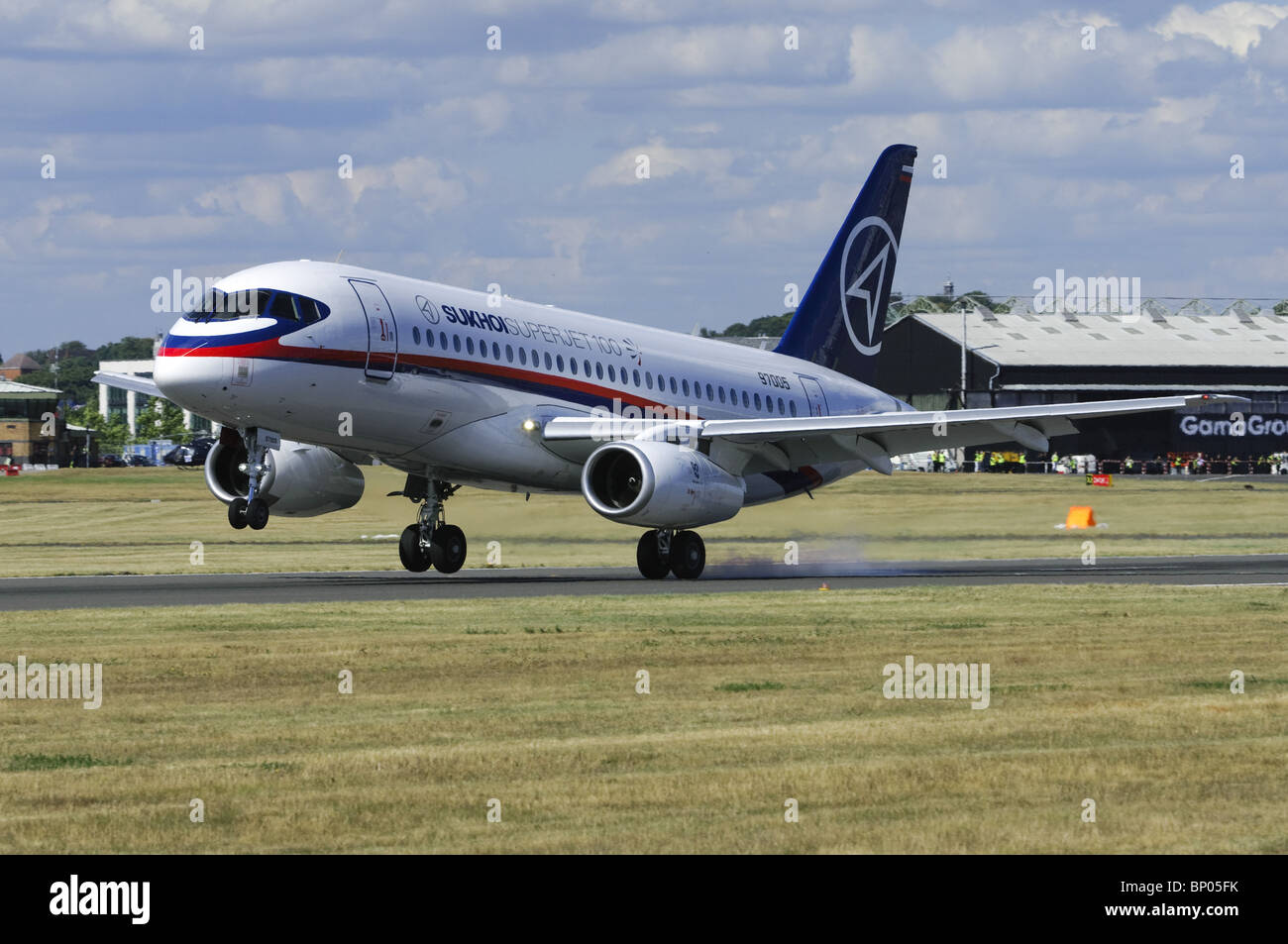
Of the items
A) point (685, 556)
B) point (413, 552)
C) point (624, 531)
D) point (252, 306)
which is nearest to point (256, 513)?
point (252, 306)

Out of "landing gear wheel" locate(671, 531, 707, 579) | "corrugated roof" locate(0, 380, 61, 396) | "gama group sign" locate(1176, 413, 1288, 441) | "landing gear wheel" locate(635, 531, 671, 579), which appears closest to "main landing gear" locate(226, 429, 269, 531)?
"landing gear wheel" locate(635, 531, 671, 579)

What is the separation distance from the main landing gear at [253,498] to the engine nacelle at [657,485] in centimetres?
560

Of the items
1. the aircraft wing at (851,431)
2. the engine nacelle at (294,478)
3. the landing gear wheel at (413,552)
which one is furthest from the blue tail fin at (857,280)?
the engine nacelle at (294,478)

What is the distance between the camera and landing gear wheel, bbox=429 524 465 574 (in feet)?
113

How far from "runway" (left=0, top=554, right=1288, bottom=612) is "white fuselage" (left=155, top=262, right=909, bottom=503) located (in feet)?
7.08

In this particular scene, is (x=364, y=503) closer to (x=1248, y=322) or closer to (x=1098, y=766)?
(x=1098, y=766)

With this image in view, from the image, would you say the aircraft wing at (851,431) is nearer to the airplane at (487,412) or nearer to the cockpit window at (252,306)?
the airplane at (487,412)

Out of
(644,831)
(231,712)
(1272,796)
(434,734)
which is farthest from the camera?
(231,712)

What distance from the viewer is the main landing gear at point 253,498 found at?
28172 mm

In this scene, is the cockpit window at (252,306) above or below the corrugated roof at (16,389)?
below

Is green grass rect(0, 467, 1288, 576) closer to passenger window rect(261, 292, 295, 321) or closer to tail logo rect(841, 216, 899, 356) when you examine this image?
tail logo rect(841, 216, 899, 356)
